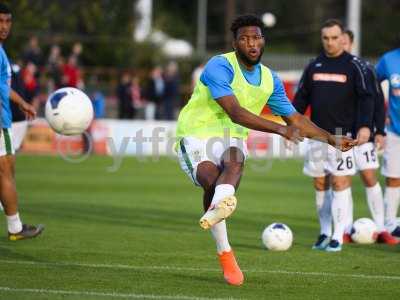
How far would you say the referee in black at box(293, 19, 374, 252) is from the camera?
11836 mm

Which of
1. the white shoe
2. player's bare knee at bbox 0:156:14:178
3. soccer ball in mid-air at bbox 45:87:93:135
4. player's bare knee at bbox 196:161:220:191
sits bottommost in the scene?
player's bare knee at bbox 0:156:14:178

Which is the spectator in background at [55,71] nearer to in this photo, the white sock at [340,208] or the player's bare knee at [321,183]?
the player's bare knee at [321,183]

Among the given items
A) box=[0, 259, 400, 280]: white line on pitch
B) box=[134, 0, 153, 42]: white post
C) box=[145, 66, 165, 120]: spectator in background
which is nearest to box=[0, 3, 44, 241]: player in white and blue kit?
box=[0, 259, 400, 280]: white line on pitch

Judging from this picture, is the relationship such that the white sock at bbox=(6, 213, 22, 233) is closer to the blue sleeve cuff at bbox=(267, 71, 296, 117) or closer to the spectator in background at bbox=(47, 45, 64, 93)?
the blue sleeve cuff at bbox=(267, 71, 296, 117)

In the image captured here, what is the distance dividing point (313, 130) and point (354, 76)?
2.82 m

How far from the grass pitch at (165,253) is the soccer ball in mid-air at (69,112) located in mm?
1301

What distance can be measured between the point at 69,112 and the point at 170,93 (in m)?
24.2

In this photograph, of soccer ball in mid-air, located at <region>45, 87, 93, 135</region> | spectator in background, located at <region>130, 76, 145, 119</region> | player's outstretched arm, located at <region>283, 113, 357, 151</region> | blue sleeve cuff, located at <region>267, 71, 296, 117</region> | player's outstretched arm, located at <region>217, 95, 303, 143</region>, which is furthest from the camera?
spectator in background, located at <region>130, 76, 145, 119</region>

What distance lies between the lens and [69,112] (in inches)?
429

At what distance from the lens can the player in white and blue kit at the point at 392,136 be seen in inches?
507

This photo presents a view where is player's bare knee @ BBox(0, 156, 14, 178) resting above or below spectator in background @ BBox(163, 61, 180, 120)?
above

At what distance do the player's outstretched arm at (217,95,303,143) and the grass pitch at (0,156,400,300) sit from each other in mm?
1325

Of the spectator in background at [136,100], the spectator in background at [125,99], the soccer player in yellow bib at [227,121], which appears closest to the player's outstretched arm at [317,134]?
the soccer player in yellow bib at [227,121]

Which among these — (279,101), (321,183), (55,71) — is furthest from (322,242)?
(55,71)
